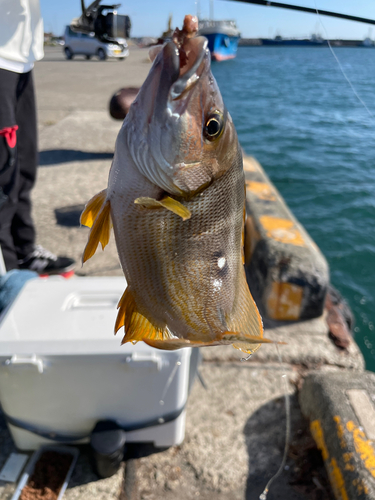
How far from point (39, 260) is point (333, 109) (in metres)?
17.5

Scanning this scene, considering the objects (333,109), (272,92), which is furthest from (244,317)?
(272,92)

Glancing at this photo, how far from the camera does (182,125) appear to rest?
812 millimetres

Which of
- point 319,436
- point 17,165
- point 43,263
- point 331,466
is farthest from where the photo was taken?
point 43,263

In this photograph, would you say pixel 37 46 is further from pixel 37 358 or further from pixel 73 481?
pixel 73 481

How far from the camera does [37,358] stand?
70.2 inches

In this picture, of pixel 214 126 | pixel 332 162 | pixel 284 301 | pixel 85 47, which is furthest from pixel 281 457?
pixel 85 47

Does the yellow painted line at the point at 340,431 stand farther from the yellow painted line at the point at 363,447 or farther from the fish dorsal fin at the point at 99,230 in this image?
the fish dorsal fin at the point at 99,230

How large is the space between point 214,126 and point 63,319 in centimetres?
146

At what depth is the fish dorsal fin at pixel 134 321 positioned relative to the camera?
0.94 m

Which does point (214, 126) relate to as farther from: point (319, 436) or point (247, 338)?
point (319, 436)

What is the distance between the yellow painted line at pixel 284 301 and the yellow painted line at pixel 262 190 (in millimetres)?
1459

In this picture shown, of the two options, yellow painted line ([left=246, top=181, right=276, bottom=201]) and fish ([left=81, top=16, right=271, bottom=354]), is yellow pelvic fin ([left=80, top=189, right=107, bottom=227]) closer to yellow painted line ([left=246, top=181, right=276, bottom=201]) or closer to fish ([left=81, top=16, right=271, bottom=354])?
fish ([left=81, top=16, right=271, bottom=354])

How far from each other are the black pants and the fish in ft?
6.07

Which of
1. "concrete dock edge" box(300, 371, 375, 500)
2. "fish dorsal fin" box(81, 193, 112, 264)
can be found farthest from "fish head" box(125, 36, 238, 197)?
"concrete dock edge" box(300, 371, 375, 500)
